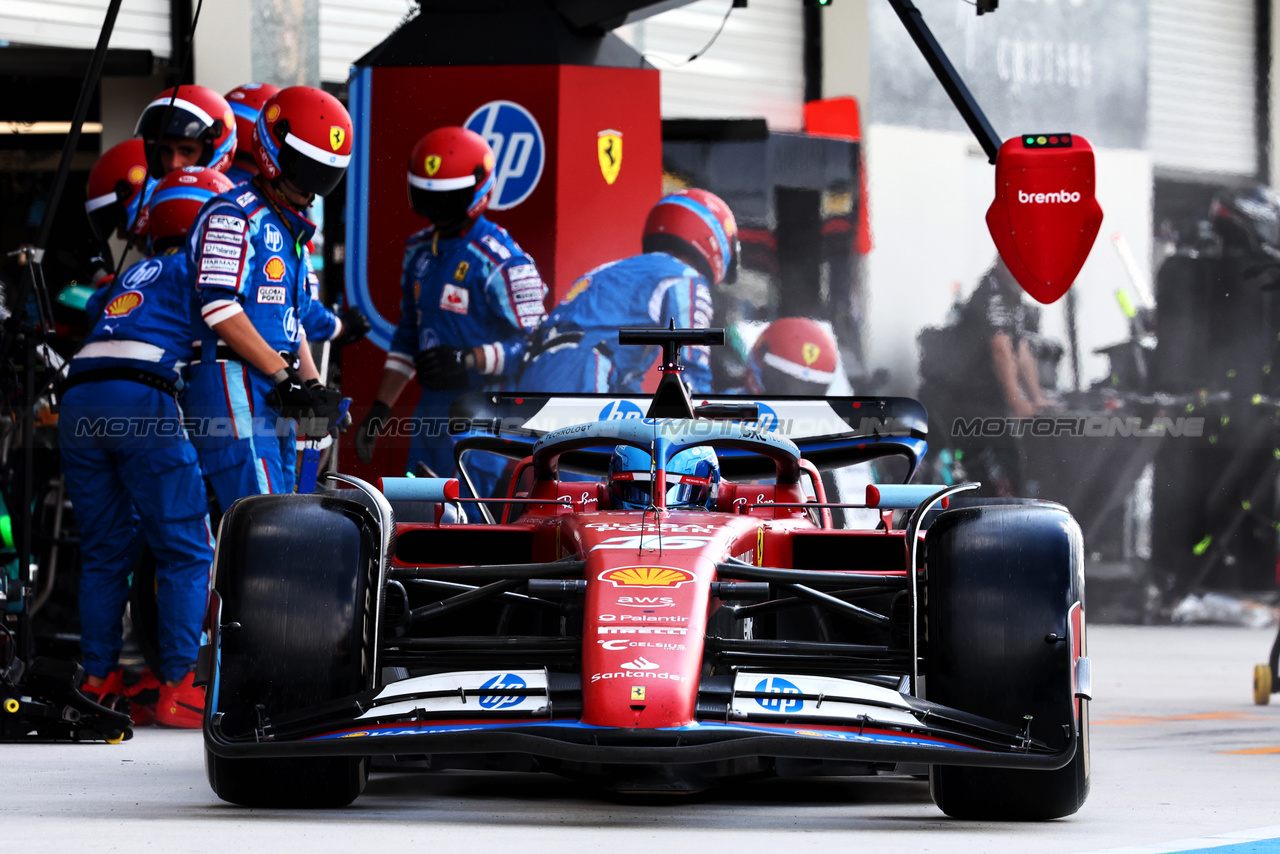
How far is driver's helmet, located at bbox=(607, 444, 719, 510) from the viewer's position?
15.4ft

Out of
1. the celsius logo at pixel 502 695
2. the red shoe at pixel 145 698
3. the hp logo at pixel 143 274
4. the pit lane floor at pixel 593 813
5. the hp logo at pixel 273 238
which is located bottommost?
the red shoe at pixel 145 698

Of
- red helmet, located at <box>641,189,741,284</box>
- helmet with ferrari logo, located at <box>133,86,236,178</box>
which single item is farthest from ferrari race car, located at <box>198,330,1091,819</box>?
red helmet, located at <box>641,189,741,284</box>

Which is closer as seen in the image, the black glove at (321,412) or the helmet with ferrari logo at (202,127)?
the black glove at (321,412)

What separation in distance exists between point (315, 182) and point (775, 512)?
237 cm

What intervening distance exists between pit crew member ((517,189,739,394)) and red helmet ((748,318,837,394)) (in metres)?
0.56

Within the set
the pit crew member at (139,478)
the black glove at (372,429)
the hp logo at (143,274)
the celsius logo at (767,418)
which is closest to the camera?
the pit crew member at (139,478)

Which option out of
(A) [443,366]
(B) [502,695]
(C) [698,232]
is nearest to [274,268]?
(A) [443,366]

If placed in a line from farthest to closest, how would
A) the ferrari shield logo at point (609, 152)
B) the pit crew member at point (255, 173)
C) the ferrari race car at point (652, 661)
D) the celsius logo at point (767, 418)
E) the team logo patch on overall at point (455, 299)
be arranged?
the ferrari shield logo at point (609, 152) → the team logo patch on overall at point (455, 299) → the pit crew member at point (255, 173) → the celsius logo at point (767, 418) → the ferrari race car at point (652, 661)

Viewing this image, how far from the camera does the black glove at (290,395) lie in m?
6.05

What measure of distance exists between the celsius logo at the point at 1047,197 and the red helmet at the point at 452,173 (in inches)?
108

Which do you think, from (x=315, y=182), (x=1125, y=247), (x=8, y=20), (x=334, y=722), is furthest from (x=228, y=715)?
(x=1125, y=247)

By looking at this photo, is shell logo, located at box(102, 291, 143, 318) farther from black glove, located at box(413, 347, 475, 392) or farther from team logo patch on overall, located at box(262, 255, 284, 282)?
black glove, located at box(413, 347, 475, 392)

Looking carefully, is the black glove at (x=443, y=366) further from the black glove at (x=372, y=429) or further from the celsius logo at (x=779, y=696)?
the celsius logo at (x=779, y=696)

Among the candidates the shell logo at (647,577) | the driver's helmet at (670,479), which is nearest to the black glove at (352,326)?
the driver's helmet at (670,479)
